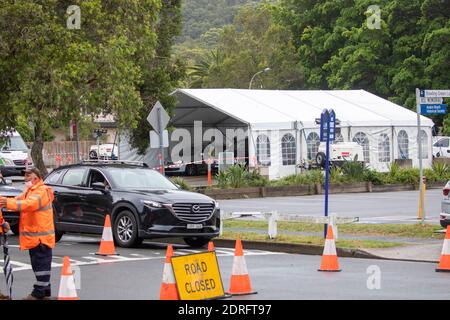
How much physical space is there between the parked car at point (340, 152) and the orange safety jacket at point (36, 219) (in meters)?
34.6

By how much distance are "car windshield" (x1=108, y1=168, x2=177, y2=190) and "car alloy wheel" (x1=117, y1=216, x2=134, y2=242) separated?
0.83 meters

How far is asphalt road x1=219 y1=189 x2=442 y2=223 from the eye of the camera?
27331 millimetres

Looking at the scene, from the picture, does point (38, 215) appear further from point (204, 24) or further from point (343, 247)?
point (204, 24)

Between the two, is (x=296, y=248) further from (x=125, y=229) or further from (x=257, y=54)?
(x=257, y=54)

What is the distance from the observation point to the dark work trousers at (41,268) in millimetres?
12227

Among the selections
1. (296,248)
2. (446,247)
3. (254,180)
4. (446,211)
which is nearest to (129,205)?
(296,248)

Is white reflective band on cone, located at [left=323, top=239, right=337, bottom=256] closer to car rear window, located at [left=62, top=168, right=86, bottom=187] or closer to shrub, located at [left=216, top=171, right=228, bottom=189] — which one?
car rear window, located at [left=62, top=168, right=86, bottom=187]

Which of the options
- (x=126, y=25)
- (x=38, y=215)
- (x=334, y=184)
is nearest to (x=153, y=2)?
(x=126, y=25)

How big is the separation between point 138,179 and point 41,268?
885cm

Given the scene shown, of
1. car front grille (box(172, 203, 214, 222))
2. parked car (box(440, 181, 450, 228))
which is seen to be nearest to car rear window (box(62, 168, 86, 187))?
car front grille (box(172, 203, 214, 222))

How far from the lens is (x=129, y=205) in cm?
1991

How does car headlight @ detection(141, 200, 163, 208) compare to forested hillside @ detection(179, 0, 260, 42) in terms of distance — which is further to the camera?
forested hillside @ detection(179, 0, 260, 42)

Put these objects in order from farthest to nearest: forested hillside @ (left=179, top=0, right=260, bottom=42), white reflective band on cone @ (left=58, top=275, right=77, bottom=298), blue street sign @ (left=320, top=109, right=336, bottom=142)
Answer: forested hillside @ (left=179, top=0, right=260, bottom=42) < blue street sign @ (left=320, top=109, right=336, bottom=142) < white reflective band on cone @ (left=58, top=275, right=77, bottom=298)
